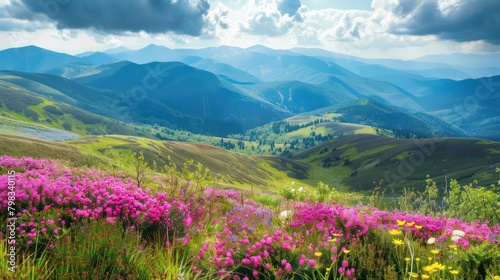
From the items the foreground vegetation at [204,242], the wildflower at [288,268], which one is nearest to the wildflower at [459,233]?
the foreground vegetation at [204,242]

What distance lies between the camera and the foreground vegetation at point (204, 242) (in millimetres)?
5562

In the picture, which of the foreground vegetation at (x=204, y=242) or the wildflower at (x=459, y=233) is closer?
the foreground vegetation at (x=204, y=242)

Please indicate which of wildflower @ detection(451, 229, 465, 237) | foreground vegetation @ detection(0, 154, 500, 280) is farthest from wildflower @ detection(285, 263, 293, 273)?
wildflower @ detection(451, 229, 465, 237)

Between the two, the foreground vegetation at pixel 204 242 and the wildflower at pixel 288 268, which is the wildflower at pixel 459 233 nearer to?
the foreground vegetation at pixel 204 242

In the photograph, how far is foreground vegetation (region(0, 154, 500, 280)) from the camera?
18.2 ft

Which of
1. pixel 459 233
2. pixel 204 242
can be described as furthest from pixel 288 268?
pixel 459 233

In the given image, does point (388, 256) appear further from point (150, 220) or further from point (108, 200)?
point (108, 200)

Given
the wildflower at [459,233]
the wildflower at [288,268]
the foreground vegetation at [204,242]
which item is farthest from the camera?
the wildflower at [459,233]

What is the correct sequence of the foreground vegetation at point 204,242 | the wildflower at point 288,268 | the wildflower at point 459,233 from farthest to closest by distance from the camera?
the wildflower at point 459,233 < the wildflower at point 288,268 < the foreground vegetation at point 204,242

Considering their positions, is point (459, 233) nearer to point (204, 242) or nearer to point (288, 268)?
point (288, 268)

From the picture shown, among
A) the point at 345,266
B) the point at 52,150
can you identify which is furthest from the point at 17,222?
the point at 52,150

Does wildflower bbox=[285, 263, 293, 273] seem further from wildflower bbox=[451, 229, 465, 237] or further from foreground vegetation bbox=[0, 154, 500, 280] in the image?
wildflower bbox=[451, 229, 465, 237]

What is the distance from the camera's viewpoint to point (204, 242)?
780 cm

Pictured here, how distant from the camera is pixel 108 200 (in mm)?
8070
